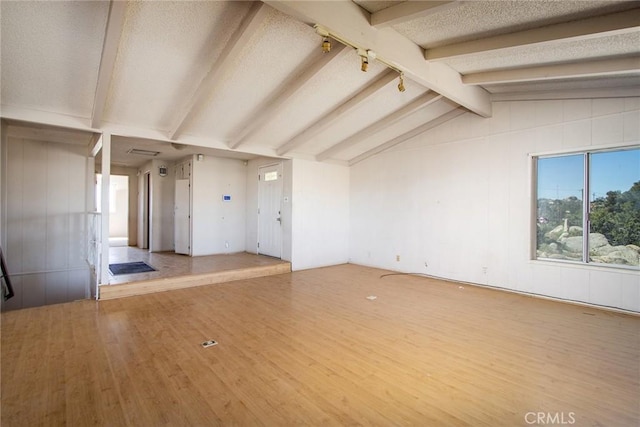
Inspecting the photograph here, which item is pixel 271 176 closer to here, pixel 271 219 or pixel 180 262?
pixel 271 219

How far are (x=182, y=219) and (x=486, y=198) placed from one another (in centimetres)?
699

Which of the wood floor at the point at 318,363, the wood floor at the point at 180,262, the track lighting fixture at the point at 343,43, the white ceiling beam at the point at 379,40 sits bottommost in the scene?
the wood floor at the point at 318,363

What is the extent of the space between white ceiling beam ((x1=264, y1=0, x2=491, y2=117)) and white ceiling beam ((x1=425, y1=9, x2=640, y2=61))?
320 millimetres

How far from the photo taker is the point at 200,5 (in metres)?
2.76

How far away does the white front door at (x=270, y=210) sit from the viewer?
7090mm

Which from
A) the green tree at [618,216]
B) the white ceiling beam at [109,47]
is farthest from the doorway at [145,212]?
the green tree at [618,216]

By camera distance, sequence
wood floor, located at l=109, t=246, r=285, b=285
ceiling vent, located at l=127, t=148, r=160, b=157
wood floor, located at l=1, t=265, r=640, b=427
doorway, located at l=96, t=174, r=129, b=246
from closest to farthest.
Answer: wood floor, located at l=1, t=265, r=640, b=427
wood floor, located at l=109, t=246, r=285, b=285
ceiling vent, located at l=127, t=148, r=160, b=157
doorway, located at l=96, t=174, r=129, b=246

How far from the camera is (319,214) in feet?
23.5

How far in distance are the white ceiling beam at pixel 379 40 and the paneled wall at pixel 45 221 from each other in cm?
594

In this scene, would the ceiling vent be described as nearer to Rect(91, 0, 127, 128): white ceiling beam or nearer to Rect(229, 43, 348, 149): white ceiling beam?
Rect(229, 43, 348, 149): white ceiling beam

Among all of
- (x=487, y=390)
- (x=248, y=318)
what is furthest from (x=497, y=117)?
(x=248, y=318)

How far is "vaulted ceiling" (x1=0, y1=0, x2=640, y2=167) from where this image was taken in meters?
2.75

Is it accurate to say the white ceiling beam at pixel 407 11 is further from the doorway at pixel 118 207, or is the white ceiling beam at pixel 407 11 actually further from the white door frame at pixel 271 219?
the doorway at pixel 118 207

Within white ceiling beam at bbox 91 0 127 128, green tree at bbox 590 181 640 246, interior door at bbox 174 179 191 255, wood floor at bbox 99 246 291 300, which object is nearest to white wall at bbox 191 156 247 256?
interior door at bbox 174 179 191 255
